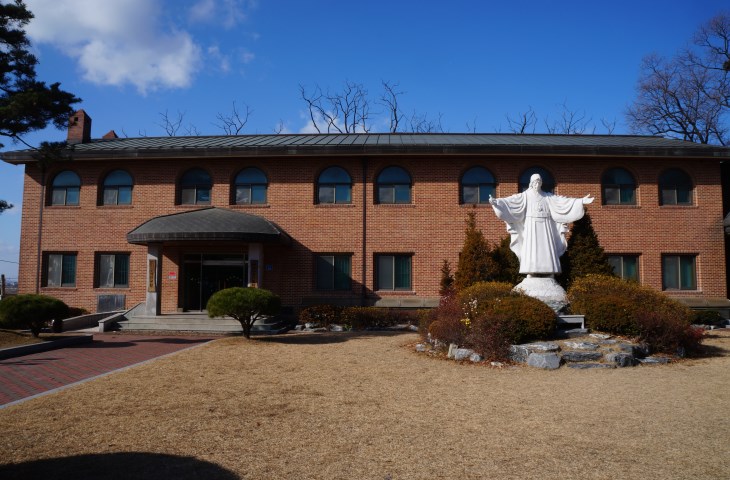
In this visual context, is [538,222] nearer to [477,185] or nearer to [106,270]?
[477,185]

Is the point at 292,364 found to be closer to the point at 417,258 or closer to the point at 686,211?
the point at 417,258

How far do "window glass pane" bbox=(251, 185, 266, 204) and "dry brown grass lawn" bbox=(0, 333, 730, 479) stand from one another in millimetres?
11118

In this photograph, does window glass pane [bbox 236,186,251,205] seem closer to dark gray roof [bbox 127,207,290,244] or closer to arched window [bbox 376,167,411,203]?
dark gray roof [bbox 127,207,290,244]

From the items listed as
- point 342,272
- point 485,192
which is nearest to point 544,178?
point 485,192

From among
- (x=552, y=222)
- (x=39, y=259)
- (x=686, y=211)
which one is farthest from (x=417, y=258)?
(x=39, y=259)

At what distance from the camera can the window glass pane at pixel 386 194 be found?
66.1 feet

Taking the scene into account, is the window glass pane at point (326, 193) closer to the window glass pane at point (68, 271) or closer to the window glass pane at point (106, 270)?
the window glass pane at point (106, 270)

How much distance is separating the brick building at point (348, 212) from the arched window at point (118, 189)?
0.19ft

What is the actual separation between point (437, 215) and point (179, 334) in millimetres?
10297

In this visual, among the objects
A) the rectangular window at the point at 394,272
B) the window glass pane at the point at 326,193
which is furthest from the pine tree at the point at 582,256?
the window glass pane at the point at 326,193

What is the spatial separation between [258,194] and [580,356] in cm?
1397

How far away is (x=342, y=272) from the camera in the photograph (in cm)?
1980

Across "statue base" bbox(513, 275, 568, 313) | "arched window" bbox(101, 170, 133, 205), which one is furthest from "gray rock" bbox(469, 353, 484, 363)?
"arched window" bbox(101, 170, 133, 205)

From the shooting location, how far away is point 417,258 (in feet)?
64.7
